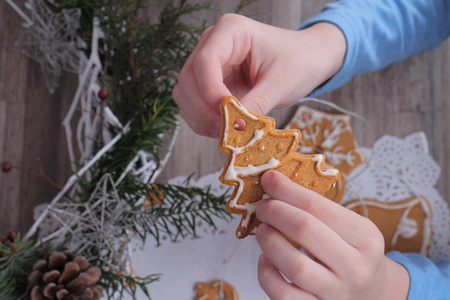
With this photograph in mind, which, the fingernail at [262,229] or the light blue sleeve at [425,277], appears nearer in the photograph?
the fingernail at [262,229]

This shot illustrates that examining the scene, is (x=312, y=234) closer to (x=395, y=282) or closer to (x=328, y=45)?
(x=395, y=282)

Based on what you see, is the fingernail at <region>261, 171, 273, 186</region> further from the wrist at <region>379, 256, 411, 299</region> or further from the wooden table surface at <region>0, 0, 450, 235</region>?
the wooden table surface at <region>0, 0, 450, 235</region>

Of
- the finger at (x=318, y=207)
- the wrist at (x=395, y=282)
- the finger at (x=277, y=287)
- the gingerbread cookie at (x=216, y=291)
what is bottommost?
the gingerbread cookie at (x=216, y=291)

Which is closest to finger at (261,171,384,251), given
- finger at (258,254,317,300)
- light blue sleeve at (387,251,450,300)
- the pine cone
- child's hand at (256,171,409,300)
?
child's hand at (256,171,409,300)

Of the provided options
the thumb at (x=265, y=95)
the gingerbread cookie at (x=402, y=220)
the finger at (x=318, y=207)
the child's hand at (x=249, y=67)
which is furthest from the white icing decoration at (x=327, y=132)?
the finger at (x=318, y=207)

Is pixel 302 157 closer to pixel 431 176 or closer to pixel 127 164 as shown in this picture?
pixel 127 164

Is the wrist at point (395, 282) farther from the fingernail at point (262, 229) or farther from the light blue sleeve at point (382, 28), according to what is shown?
the light blue sleeve at point (382, 28)

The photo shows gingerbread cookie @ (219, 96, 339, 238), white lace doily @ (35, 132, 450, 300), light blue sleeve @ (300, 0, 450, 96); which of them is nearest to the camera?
gingerbread cookie @ (219, 96, 339, 238)
